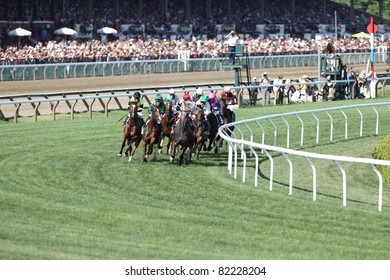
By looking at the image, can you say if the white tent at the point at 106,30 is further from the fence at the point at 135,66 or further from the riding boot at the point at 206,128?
the riding boot at the point at 206,128

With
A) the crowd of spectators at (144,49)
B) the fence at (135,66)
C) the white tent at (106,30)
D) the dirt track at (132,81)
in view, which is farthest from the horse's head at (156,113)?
the white tent at (106,30)

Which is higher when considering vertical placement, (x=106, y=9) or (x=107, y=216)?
(x=106, y=9)

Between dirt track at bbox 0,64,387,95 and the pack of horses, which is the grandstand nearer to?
dirt track at bbox 0,64,387,95

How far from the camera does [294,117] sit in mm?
29625

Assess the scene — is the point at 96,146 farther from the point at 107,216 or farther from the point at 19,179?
the point at 107,216

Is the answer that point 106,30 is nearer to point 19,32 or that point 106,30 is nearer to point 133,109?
point 19,32

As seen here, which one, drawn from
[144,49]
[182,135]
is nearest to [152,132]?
[182,135]

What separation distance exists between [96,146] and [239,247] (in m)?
11.8

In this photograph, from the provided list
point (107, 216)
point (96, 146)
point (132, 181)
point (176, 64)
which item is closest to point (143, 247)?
point (107, 216)

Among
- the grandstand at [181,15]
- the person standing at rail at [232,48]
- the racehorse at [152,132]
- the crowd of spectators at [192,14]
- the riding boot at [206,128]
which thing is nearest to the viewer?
the racehorse at [152,132]

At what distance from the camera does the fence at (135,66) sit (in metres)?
37.1

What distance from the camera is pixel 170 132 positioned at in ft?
67.5

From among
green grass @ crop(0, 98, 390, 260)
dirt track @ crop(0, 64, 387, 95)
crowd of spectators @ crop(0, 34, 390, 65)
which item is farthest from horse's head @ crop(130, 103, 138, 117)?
crowd of spectators @ crop(0, 34, 390, 65)

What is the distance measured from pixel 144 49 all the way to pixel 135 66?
3601 mm
